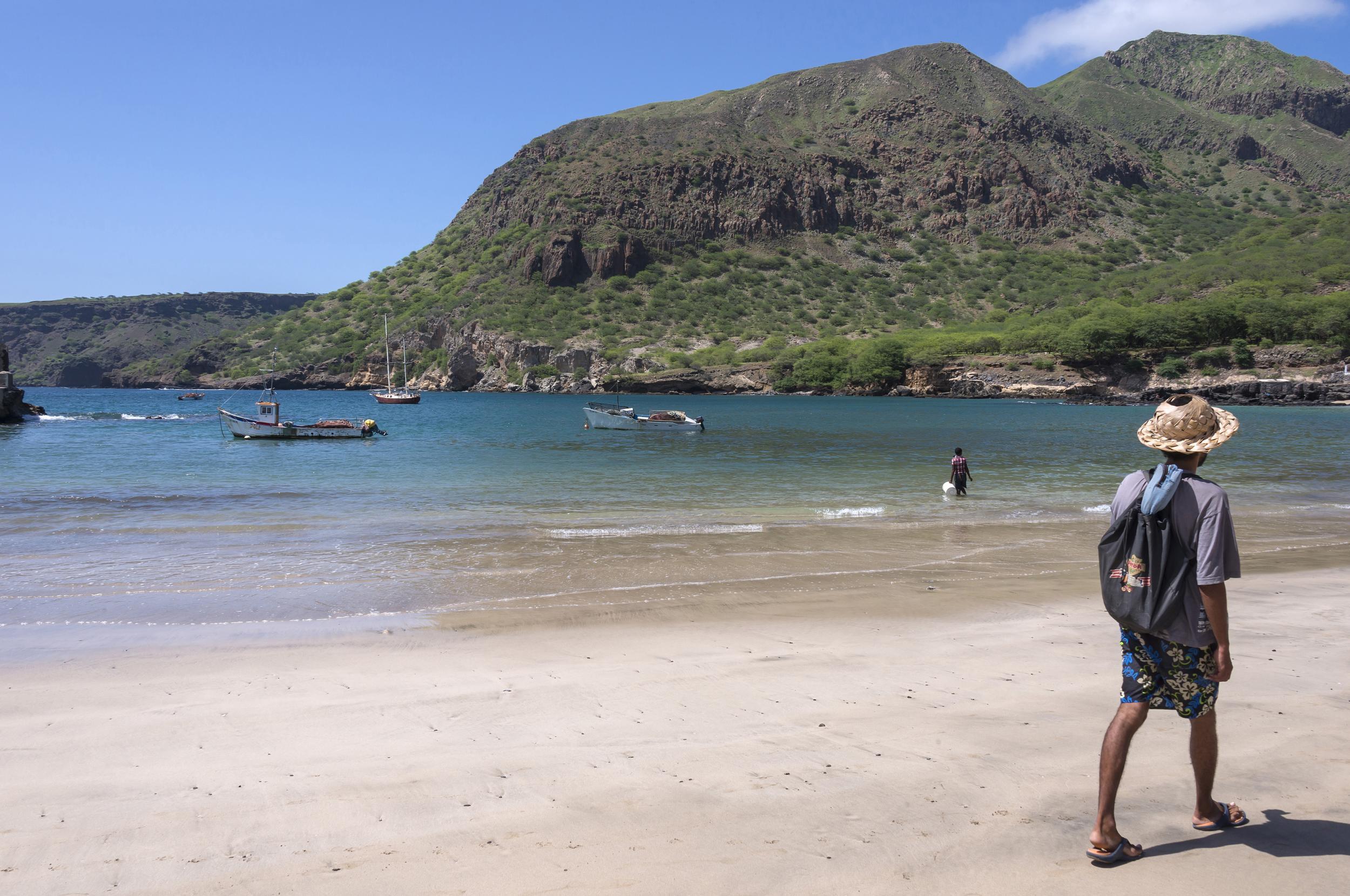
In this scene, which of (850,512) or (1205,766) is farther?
(850,512)

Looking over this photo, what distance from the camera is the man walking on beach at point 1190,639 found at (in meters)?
3.65

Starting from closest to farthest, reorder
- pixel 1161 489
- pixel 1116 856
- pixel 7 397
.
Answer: pixel 1161 489 → pixel 1116 856 → pixel 7 397

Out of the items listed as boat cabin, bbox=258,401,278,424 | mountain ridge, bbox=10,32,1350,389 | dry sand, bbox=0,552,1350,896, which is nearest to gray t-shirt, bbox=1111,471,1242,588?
dry sand, bbox=0,552,1350,896

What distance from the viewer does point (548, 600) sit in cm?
1003

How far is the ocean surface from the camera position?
11.0 metres

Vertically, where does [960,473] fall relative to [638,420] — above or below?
below

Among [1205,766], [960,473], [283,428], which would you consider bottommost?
[960,473]

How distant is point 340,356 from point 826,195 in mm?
96041

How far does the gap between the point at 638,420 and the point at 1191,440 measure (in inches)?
2010

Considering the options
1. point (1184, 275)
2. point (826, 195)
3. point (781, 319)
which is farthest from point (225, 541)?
point (826, 195)

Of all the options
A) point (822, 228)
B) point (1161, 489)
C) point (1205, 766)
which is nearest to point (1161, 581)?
point (1161, 489)

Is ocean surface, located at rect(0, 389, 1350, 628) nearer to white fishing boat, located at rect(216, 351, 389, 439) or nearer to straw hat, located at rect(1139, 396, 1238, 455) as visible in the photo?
white fishing boat, located at rect(216, 351, 389, 439)

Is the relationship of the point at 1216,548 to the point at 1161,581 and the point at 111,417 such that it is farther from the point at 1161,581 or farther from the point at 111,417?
the point at 111,417

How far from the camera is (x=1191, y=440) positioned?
12.5 ft
